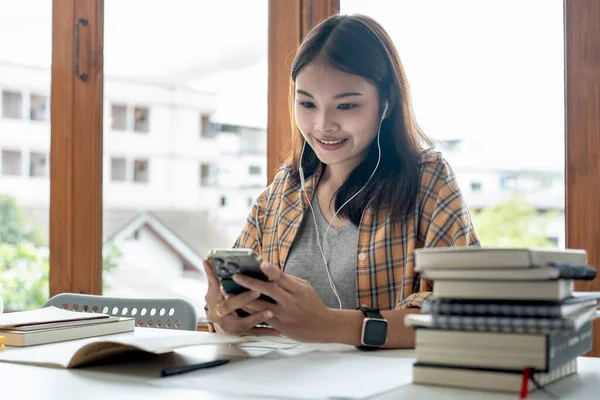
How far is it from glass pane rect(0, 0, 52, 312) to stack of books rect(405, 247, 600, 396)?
240 cm

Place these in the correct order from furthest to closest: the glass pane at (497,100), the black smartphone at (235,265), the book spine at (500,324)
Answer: the glass pane at (497,100) → the black smartphone at (235,265) → the book spine at (500,324)

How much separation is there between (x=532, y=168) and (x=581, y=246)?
27cm

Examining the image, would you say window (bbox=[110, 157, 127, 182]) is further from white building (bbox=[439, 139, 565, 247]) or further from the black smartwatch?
the black smartwatch

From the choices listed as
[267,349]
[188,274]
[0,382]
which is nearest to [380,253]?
[267,349]

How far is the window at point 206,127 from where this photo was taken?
2.80 metres

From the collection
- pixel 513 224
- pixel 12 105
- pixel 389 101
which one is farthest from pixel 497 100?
pixel 12 105

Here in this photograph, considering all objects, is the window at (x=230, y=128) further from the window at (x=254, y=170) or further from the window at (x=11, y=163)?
the window at (x=11, y=163)

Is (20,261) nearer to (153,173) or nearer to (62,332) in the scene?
(153,173)

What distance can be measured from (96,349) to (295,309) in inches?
13.5

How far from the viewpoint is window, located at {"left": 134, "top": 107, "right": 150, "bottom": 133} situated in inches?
117

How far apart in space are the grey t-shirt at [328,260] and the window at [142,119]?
1.28 m

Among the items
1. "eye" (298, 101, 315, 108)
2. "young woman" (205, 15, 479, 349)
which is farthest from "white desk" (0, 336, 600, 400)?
"eye" (298, 101, 315, 108)

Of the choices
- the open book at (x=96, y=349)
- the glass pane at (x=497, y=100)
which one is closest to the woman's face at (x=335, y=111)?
the glass pane at (x=497, y=100)

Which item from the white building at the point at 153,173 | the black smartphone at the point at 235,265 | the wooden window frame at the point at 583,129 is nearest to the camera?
the black smartphone at the point at 235,265
